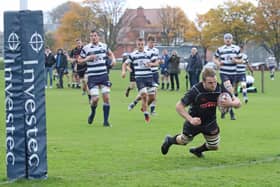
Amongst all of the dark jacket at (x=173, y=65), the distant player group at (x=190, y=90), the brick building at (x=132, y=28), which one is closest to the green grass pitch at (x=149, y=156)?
the distant player group at (x=190, y=90)

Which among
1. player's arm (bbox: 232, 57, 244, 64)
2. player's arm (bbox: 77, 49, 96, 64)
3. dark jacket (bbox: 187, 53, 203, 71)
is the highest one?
player's arm (bbox: 77, 49, 96, 64)

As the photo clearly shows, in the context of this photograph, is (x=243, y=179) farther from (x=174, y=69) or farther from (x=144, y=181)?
(x=174, y=69)

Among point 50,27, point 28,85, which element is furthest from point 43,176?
point 50,27

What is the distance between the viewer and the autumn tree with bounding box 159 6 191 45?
108 meters

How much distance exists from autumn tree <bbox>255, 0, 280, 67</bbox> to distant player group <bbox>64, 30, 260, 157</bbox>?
76772mm

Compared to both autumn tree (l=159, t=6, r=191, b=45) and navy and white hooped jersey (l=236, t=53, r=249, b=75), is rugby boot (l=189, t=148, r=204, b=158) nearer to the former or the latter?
navy and white hooped jersey (l=236, t=53, r=249, b=75)

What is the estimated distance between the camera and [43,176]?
8805 millimetres

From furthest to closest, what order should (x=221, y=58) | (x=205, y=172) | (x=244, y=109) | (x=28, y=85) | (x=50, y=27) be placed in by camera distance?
1. (x=50, y=27)
2. (x=244, y=109)
3. (x=221, y=58)
4. (x=205, y=172)
5. (x=28, y=85)

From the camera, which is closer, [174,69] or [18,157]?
[18,157]

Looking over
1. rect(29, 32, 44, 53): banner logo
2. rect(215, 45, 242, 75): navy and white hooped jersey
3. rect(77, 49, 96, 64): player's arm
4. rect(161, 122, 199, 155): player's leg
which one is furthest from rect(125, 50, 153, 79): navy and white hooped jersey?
rect(29, 32, 44, 53): banner logo

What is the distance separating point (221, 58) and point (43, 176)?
11471 millimetres

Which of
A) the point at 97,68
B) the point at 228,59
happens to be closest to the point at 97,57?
the point at 97,68

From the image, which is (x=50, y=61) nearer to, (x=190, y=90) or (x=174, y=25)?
(x=190, y=90)

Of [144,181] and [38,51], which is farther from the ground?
[38,51]
